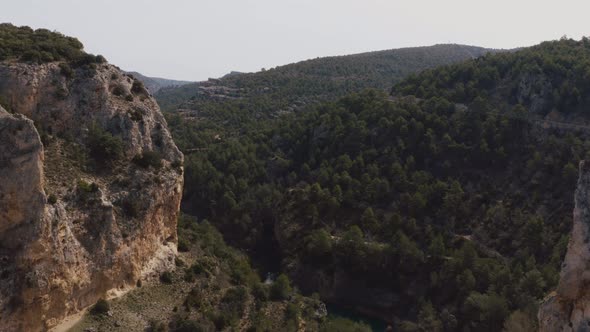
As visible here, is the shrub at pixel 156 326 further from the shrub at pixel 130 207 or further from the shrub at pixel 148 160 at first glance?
the shrub at pixel 148 160

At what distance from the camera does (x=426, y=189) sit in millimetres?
58719

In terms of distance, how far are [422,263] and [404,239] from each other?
9.93 feet

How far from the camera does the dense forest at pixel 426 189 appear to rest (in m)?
48.3

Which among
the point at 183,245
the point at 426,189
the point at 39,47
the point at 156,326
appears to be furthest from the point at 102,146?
the point at 426,189

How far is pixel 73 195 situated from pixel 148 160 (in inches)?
284

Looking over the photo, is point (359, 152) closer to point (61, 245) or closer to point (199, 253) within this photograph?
point (199, 253)

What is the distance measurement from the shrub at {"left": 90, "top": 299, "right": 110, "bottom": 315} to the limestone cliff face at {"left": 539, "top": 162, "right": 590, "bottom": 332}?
21.9 m

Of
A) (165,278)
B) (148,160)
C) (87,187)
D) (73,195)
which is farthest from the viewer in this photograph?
(148,160)

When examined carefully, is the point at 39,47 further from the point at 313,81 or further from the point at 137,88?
the point at 313,81

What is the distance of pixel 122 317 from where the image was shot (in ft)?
94.2

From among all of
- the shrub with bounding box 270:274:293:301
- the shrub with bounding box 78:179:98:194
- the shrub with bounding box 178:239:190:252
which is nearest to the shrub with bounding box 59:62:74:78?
the shrub with bounding box 78:179:98:194

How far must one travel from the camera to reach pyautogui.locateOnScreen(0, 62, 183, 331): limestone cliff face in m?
23.8

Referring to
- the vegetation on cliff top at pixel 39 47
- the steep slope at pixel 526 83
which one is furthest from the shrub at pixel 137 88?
the steep slope at pixel 526 83

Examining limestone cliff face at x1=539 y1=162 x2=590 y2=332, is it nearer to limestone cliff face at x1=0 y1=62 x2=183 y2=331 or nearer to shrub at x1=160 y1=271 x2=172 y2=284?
limestone cliff face at x1=0 y1=62 x2=183 y2=331
